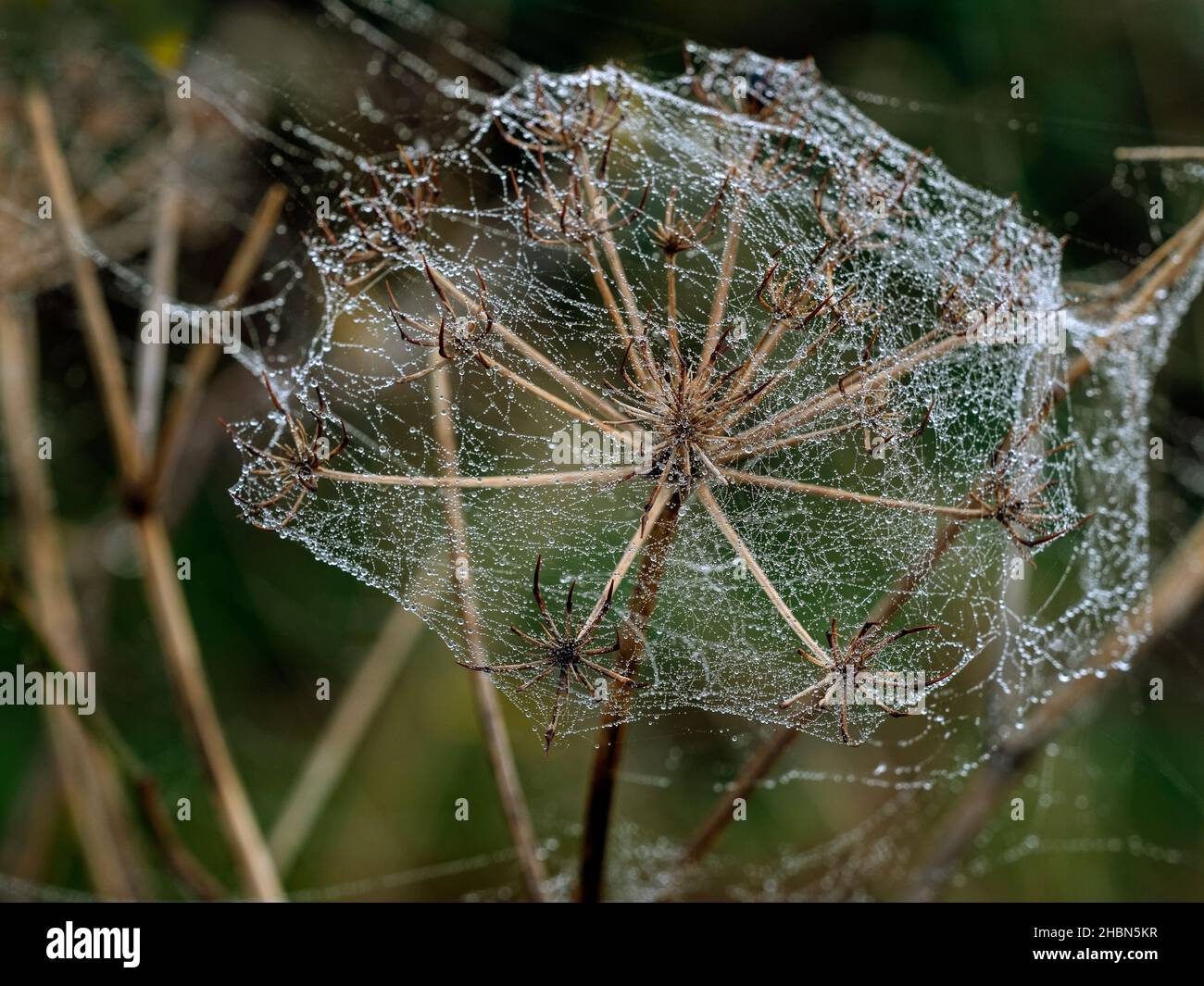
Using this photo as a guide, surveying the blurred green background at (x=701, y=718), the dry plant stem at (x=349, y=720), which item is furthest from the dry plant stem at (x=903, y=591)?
the blurred green background at (x=701, y=718)

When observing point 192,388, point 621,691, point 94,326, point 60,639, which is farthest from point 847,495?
point 60,639

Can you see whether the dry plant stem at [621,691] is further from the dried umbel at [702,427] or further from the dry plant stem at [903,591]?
the dry plant stem at [903,591]

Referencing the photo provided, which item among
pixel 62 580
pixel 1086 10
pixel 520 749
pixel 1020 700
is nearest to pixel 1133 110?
pixel 1086 10

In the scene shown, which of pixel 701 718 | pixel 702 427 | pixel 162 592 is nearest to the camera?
pixel 702 427

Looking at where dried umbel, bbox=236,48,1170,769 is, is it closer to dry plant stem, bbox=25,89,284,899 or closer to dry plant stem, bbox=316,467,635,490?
dry plant stem, bbox=316,467,635,490

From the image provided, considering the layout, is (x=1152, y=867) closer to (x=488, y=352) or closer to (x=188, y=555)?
(x=488, y=352)

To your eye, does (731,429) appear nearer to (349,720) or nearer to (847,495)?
(847,495)

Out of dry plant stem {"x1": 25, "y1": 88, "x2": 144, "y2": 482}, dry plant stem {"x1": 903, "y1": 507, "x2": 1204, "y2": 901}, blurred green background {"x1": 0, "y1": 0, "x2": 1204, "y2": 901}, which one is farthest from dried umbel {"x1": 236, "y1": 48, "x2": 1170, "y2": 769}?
blurred green background {"x1": 0, "y1": 0, "x2": 1204, "y2": 901}
